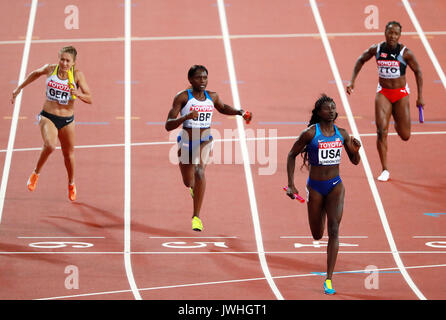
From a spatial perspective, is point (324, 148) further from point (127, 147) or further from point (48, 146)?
point (127, 147)

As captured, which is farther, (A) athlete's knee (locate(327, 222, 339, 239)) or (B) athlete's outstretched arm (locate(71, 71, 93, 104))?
(B) athlete's outstretched arm (locate(71, 71, 93, 104))

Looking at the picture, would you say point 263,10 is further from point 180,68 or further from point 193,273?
point 193,273

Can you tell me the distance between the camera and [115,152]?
47.3 feet

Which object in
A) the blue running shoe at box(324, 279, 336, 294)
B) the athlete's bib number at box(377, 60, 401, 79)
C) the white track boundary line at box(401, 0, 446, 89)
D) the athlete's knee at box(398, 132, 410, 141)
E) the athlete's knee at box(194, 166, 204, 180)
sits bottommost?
the blue running shoe at box(324, 279, 336, 294)

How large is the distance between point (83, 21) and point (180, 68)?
2684 millimetres

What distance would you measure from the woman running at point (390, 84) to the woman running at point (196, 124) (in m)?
2.78

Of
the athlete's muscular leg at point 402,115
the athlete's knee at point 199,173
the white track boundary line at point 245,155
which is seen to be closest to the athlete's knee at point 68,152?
the athlete's knee at point 199,173

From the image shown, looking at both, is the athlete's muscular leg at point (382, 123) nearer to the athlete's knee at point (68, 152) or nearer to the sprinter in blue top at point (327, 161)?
the sprinter in blue top at point (327, 161)

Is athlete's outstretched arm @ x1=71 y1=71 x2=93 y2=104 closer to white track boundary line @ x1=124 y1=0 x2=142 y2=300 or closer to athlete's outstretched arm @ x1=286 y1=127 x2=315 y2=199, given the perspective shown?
white track boundary line @ x1=124 y1=0 x2=142 y2=300

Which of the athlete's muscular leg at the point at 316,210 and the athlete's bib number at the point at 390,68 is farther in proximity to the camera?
the athlete's bib number at the point at 390,68

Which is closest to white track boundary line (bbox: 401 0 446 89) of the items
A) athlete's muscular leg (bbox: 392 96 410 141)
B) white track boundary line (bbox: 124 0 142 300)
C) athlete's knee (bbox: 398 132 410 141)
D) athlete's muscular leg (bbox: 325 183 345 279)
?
athlete's knee (bbox: 398 132 410 141)

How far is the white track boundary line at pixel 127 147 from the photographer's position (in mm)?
10906

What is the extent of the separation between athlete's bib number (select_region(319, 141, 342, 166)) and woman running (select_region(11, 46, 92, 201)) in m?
3.39

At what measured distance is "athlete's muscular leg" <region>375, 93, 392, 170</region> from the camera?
13.5m
